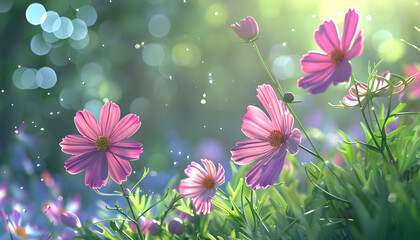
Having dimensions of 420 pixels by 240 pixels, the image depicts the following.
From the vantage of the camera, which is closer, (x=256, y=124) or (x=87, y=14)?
(x=256, y=124)

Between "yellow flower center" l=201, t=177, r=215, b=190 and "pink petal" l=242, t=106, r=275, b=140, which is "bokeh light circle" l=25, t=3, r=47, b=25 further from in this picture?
"pink petal" l=242, t=106, r=275, b=140

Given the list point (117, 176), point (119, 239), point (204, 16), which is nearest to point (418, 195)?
point (117, 176)

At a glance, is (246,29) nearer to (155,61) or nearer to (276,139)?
(276,139)

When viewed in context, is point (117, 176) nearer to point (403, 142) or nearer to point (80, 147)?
point (80, 147)

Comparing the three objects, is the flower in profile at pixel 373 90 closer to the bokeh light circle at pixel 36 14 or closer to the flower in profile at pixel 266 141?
the flower in profile at pixel 266 141

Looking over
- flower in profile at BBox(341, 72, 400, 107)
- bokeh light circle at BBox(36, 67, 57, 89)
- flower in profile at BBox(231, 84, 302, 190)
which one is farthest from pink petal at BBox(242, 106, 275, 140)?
Result: bokeh light circle at BBox(36, 67, 57, 89)

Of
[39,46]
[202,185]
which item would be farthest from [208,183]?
[39,46]

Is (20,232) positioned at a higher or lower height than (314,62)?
lower
